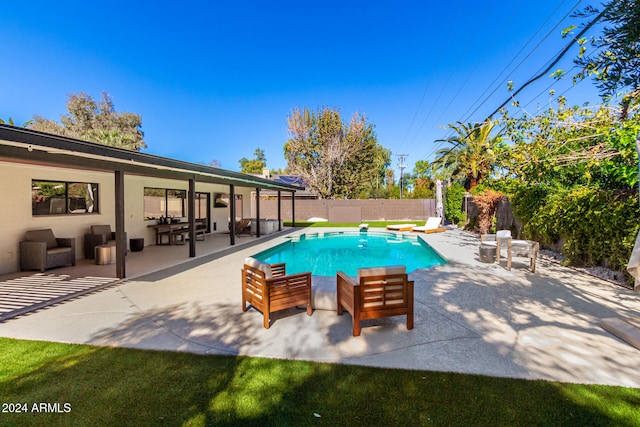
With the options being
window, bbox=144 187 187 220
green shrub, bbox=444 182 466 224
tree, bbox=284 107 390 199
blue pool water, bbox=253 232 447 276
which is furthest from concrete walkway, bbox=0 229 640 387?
tree, bbox=284 107 390 199

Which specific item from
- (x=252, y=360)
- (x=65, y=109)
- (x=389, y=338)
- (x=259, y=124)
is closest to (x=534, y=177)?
(x=389, y=338)

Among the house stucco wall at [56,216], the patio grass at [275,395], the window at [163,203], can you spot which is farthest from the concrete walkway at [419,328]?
the window at [163,203]

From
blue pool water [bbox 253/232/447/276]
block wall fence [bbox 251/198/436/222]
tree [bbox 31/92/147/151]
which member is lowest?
blue pool water [bbox 253/232/447/276]

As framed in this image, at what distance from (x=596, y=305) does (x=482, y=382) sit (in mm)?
3521

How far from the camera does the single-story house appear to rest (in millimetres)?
4508

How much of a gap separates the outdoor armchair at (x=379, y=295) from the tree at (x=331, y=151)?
24345mm

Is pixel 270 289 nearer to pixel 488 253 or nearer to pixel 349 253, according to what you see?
pixel 488 253

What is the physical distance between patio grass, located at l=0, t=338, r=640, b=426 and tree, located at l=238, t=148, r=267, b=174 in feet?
178

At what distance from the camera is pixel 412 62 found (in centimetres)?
2002

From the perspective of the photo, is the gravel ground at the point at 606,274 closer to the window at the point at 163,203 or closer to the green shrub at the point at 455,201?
the green shrub at the point at 455,201

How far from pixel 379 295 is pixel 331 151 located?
24716 mm

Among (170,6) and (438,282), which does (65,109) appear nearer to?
(170,6)

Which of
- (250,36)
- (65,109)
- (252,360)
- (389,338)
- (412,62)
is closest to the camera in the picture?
(252,360)

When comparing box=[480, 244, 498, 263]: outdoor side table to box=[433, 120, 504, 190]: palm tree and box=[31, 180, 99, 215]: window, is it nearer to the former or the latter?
box=[433, 120, 504, 190]: palm tree
